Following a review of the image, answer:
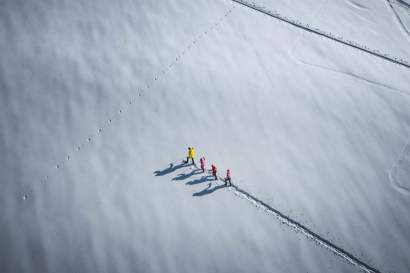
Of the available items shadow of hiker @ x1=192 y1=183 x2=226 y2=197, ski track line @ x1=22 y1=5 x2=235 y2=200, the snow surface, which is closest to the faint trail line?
the snow surface

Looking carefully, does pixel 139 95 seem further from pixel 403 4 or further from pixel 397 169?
pixel 403 4

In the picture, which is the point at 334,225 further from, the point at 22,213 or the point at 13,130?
the point at 13,130

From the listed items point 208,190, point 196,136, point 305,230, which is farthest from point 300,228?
point 196,136

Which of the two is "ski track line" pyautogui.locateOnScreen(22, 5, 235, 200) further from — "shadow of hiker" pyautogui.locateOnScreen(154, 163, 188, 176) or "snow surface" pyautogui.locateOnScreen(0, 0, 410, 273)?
"shadow of hiker" pyautogui.locateOnScreen(154, 163, 188, 176)

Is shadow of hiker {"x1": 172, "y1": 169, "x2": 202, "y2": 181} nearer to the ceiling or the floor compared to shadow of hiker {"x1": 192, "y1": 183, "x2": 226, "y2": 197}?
nearer to the ceiling

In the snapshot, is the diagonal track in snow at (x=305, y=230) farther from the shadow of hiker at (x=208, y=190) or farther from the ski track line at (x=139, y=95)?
the ski track line at (x=139, y=95)

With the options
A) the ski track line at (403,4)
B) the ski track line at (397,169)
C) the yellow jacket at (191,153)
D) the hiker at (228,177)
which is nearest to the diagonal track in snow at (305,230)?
the hiker at (228,177)

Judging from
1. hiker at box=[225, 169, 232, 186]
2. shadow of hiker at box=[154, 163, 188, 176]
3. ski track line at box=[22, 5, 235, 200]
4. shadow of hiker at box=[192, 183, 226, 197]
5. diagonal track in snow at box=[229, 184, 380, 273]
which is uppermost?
ski track line at box=[22, 5, 235, 200]
